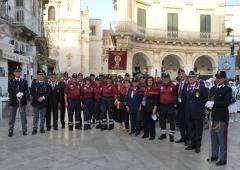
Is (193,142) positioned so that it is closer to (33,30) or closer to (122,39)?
(33,30)

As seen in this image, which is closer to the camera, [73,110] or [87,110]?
[73,110]

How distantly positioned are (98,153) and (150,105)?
2999 mm

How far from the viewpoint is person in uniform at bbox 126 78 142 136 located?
1393cm

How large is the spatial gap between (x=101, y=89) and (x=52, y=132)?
2324 millimetres

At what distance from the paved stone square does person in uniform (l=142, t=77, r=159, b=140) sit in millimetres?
448

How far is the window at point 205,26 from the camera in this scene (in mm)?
42969

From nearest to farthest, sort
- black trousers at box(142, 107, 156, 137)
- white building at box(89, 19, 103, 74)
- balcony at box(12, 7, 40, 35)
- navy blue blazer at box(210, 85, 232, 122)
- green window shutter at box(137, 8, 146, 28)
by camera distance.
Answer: navy blue blazer at box(210, 85, 232, 122) → black trousers at box(142, 107, 156, 137) → balcony at box(12, 7, 40, 35) → green window shutter at box(137, 8, 146, 28) → white building at box(89, 19, 103, 74)

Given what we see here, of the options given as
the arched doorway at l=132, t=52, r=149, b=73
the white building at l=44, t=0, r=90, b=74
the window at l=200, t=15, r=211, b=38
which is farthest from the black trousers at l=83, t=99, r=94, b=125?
the white building at l=44, t=0, r=90, b=74

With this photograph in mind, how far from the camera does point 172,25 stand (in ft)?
139

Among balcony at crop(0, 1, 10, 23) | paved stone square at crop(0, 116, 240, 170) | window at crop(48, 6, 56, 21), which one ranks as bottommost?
paved stone square at crop(0, 116, 240, 170)

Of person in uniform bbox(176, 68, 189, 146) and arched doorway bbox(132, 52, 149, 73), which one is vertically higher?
arched doorway bbox(132, 52, 149, 73)

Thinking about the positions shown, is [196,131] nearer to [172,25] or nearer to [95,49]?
[172,25]

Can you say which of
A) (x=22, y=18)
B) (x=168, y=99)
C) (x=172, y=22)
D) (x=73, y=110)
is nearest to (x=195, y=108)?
(x=168, y=99)

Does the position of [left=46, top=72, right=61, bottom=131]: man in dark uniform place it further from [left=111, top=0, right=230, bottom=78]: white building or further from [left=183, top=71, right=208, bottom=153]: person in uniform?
[left=111, top=0, right=230, bottom=78]: white building
